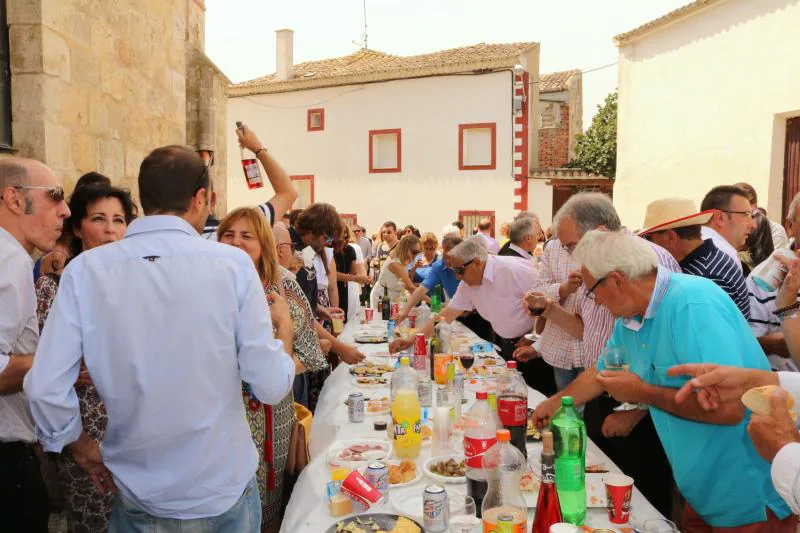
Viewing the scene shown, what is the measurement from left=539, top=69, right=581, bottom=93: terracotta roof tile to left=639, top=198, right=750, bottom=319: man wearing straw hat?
73.3 feet

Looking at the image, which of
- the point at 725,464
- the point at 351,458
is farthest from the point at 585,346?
the point at 351,458

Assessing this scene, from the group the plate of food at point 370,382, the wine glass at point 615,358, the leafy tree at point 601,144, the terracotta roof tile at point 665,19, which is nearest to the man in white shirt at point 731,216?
the wine glass at point 615,358

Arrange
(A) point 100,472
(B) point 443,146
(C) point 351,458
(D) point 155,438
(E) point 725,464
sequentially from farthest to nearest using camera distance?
(B) point 443,146 → (C) point 351,458 → (E) point 725,464 → (A) point 100,472 → (D) point 155,438

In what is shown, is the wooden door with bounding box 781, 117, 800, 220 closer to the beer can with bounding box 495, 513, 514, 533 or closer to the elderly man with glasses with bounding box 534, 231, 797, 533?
the elderly man with glasses with bounding box 534, 231, 797, 533

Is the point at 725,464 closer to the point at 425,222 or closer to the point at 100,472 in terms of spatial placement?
the point at 100,472

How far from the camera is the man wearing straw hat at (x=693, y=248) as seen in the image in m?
3.10

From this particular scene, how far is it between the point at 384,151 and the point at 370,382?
17.7 metres

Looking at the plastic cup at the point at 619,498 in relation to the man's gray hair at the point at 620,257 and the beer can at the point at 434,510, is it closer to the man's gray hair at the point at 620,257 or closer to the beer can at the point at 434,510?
the beer can at the point at 434,510

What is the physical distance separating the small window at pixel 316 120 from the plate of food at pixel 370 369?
18.3 meters

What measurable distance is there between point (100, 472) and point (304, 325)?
128 cm

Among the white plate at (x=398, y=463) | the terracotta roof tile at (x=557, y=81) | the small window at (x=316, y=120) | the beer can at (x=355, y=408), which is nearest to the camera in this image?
the white plate at (x=398, y=463)

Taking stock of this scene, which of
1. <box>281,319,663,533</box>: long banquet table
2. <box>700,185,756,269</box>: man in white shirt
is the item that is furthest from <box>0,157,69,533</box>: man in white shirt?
<box>700,185,756,269</box>: man in white shirt

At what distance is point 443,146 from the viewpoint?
782 inches

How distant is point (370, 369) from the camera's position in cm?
414
